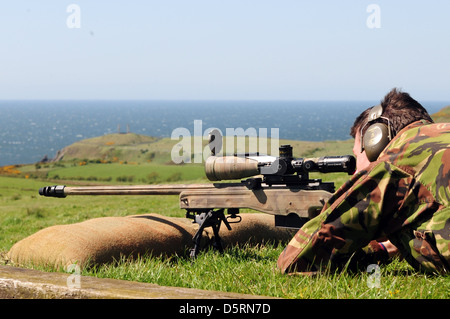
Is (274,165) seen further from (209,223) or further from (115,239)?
(115,239)

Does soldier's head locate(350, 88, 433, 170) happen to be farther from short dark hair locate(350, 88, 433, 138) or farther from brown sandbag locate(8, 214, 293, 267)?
brown sandbag locate(8, 214, 293, 267)

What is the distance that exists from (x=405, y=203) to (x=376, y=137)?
0.75 m

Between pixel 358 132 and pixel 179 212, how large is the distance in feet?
28.6

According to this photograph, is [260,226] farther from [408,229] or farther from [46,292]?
[46,292]

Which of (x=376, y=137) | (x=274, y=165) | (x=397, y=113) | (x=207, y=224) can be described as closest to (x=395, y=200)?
(x=376, y=137)

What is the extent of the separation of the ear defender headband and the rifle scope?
57cm

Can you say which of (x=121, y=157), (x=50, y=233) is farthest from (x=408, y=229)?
(x=121, y=157)

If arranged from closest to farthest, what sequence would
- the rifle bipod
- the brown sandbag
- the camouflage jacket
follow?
1. the camouflage jacket
2. the brown sandbag
3. the rifle bipod

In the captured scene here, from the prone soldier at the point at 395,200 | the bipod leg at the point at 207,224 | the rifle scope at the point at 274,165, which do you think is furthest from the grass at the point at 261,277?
the rifle scope at the point at 274,165

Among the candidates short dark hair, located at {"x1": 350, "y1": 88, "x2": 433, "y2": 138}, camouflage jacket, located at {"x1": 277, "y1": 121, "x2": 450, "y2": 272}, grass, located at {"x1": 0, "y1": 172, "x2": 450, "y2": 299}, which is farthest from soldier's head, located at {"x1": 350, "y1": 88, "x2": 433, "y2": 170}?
grass, located at {"x1": 0, "y1": 172, "x2": 450, "y2": 299}

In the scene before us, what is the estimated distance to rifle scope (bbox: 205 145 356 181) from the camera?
243 inches

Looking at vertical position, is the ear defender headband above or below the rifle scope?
above

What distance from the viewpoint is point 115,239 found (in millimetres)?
7715
